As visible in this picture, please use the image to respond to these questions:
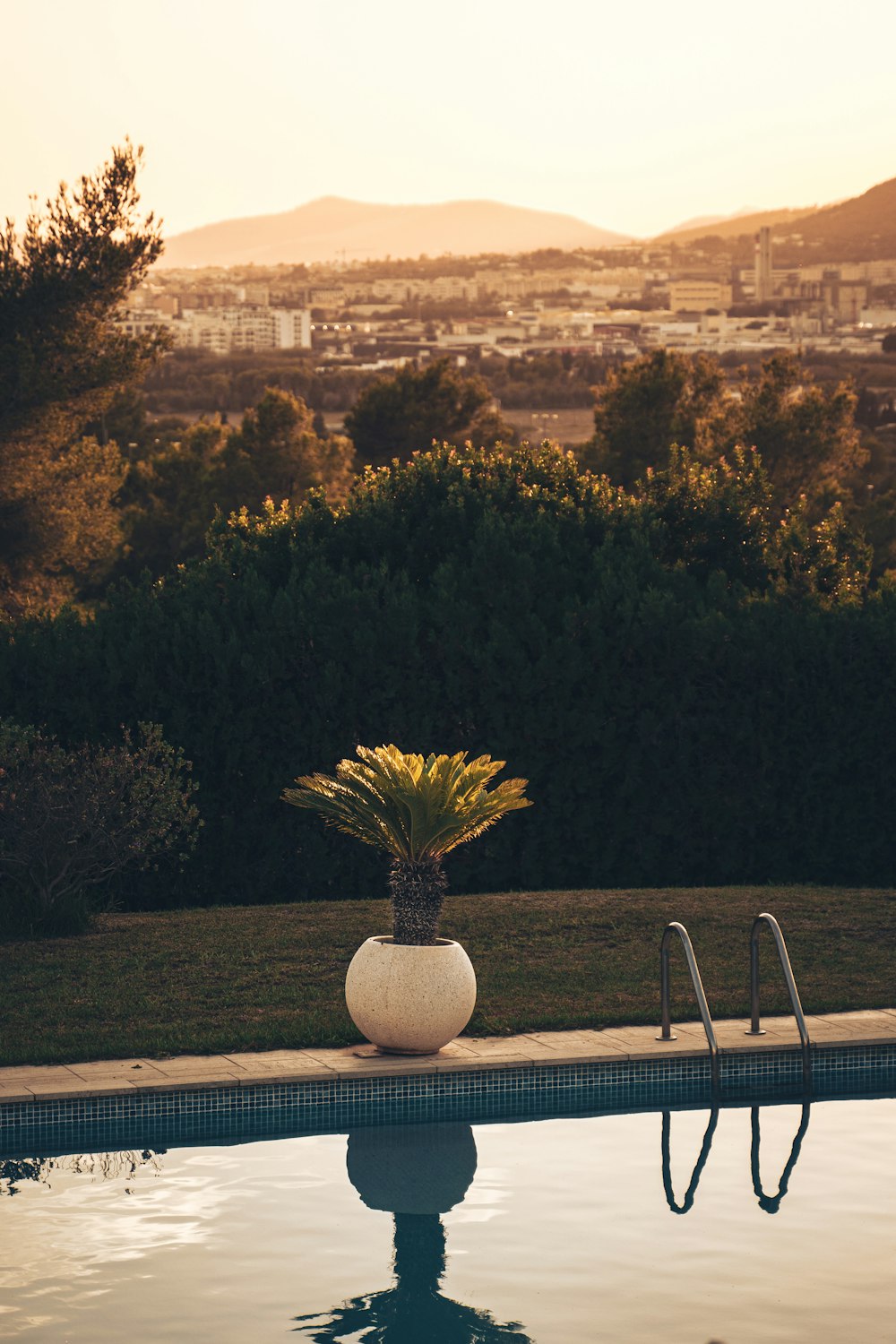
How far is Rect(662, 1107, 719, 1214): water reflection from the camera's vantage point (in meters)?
8.67

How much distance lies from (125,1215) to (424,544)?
409 inches

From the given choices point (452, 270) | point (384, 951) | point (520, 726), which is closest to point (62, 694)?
point (520, 726)

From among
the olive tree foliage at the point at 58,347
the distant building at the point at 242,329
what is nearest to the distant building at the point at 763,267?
the distant building at the point at 242,329

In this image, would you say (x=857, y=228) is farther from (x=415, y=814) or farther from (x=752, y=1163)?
(x=752, y=1163)

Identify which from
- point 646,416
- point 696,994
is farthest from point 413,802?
point 646,416

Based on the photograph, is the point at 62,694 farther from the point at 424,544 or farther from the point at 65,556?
the point at 65,556

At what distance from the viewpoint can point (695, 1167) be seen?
9.22 m

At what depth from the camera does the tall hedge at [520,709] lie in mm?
15477

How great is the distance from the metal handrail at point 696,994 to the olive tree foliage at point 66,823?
478 cm

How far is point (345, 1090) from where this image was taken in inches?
368

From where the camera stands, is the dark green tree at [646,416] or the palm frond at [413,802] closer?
the palm frond at [413,802]

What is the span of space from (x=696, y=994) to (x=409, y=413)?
126ft

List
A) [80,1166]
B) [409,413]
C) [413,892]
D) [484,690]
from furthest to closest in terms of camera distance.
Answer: [409,413] → [484,690] → [413,892] → [80,1166]

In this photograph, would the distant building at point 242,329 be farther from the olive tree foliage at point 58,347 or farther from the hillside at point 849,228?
the olive tree foliage at point 58,347
